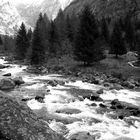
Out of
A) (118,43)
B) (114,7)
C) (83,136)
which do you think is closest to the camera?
(83,136)

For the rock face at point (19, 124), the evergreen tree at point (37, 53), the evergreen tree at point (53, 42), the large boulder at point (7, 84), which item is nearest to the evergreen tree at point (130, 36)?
the evergreen tree at point (53, 42)

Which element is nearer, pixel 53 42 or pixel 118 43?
pixel 118 43

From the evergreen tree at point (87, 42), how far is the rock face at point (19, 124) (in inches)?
1740

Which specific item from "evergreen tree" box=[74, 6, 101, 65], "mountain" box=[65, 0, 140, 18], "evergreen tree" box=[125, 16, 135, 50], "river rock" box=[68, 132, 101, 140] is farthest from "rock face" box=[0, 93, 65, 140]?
"mountain" box=[65, 0, 140, 18]

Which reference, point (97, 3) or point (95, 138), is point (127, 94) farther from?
point (97, 3)

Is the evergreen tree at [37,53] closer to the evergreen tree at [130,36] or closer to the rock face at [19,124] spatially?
the evergreen tree at [130,36]

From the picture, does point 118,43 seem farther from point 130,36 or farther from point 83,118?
point 83,118

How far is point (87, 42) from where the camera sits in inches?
2026

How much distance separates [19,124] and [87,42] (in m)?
46.6

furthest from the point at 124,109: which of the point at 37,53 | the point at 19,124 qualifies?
the point at 37,53

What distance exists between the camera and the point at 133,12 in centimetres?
13650

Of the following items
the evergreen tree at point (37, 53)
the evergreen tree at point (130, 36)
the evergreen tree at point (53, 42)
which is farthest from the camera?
the evergreen tree at point (130, 36)

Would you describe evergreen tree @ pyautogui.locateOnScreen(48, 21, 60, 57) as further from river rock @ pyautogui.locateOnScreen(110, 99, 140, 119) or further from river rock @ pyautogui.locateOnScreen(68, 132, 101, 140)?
river rock @ pyautogui.locateOnScreen(68, 132, 101, 140)

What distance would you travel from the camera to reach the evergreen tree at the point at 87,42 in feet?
165
